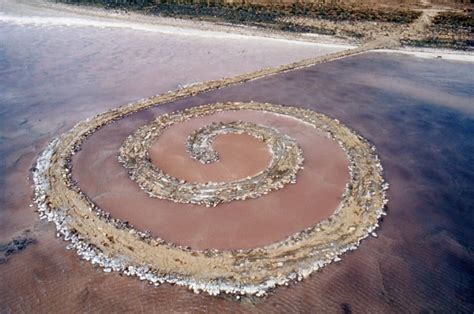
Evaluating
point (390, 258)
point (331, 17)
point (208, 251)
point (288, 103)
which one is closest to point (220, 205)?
point (208, 251)

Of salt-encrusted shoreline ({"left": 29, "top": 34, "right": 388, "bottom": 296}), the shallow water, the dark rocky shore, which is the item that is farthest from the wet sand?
the dark rocky shore

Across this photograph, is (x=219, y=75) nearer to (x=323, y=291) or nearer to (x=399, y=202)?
(x=399, y=202)

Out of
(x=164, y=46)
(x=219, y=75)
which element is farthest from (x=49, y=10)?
(x=219, y=75)

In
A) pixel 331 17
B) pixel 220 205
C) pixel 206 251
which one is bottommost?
pixel 206 251

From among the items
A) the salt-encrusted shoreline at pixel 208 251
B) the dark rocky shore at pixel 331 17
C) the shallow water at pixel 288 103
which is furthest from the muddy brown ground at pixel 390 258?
the dark rocky shore at pixel 331 17

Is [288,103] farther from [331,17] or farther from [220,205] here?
[331,17]

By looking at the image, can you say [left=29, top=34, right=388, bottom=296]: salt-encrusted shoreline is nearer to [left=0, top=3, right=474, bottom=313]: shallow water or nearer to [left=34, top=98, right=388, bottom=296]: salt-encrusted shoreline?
[left=34, top=98, right=388, bottom=296]: salt-encrusted shoreline
